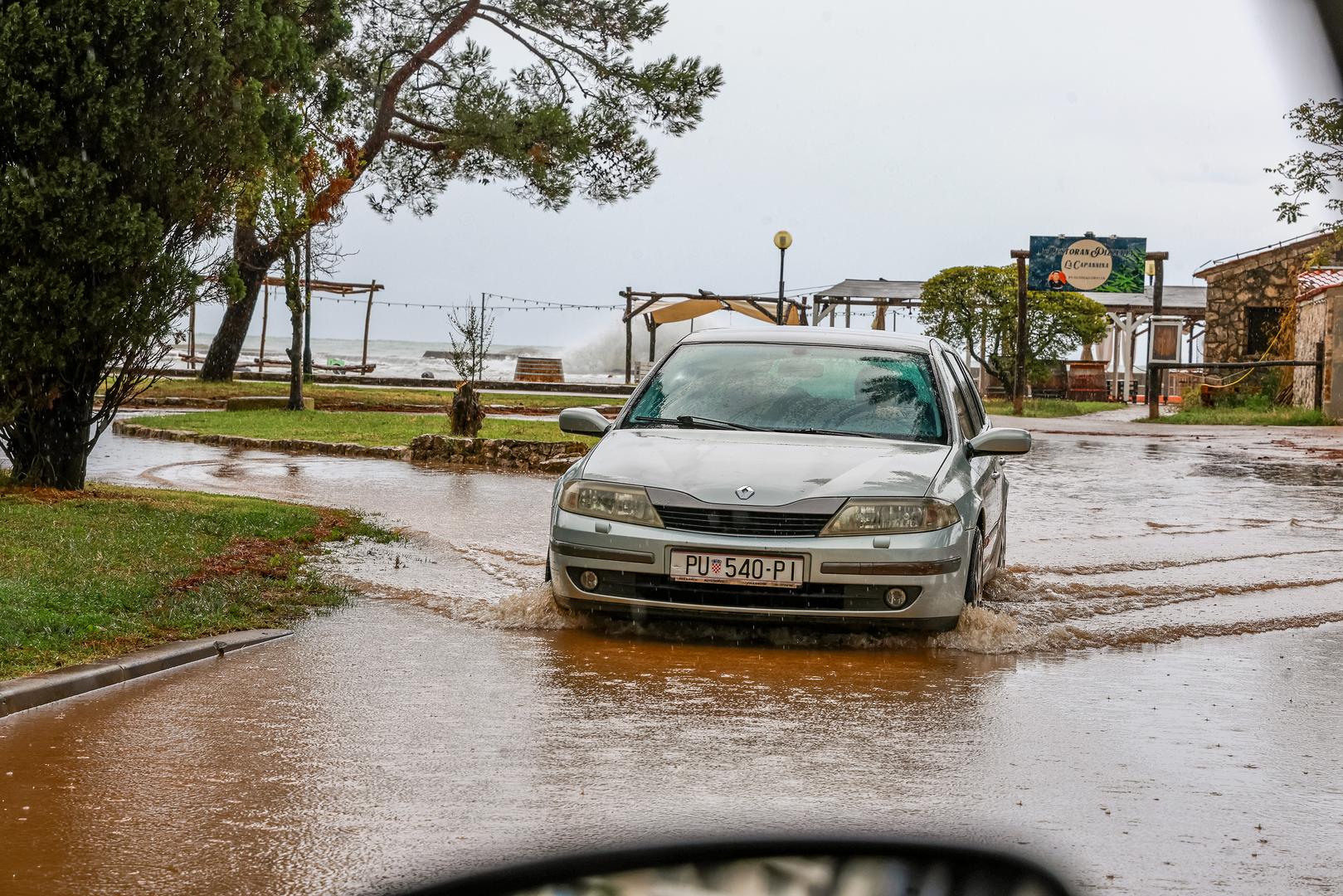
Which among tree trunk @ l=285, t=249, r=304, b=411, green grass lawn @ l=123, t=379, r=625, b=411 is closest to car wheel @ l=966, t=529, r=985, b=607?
tree trunk @ l=285, t=249, r=304, b=411

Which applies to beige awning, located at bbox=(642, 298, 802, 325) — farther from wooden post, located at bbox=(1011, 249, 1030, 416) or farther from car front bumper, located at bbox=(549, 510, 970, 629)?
car front bumper, located at bbox=(549, 510, 970, 629)

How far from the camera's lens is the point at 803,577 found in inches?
279

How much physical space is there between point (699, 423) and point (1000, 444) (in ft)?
5.37

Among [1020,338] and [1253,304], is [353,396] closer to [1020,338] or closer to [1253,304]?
[1020,338]

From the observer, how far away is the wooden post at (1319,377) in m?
30.7

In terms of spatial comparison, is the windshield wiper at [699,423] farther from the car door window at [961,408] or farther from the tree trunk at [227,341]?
the tree trunk at [227,341]

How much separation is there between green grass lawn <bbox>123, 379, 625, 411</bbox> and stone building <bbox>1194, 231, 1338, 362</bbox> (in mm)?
16340

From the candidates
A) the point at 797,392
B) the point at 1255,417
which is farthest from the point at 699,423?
the point at 1255,417

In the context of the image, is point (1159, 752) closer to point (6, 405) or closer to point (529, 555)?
point (529, 555)

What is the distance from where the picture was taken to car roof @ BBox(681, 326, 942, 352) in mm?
8797

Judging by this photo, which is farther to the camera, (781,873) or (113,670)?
(113,670)

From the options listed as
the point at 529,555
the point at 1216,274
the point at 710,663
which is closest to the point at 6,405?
the point at 529,555

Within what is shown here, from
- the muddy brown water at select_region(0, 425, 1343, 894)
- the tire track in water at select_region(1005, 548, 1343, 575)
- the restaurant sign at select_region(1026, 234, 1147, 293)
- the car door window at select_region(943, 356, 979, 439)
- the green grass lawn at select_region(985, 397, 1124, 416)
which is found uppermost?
the restaurant sign at select_region(1026, 234, 1147, 293)

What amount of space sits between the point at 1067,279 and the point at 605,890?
40725mm
